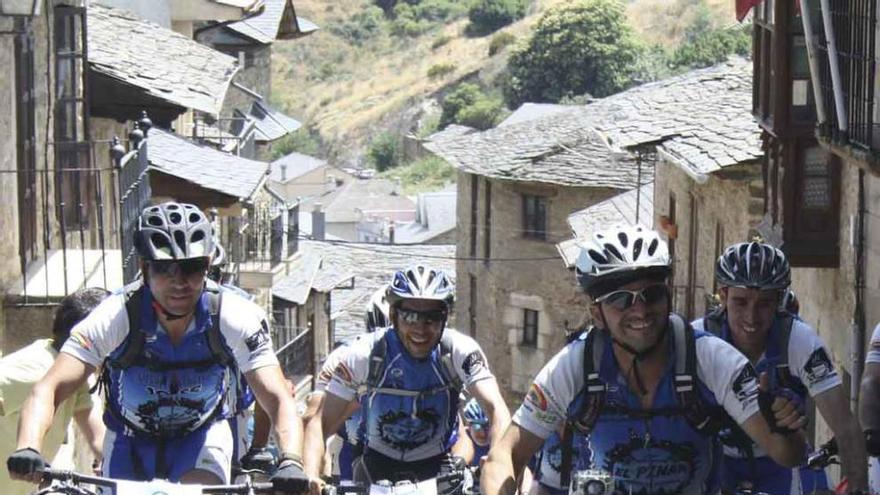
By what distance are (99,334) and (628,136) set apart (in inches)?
855

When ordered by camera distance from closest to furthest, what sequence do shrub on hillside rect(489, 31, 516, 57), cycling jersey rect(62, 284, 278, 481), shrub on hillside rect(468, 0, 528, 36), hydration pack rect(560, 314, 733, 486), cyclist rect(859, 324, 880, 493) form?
1. hydration pack rect(560, 314, 733, 486)
2. cycling jersey rect(62, 284, 278, 481)
3. cyclist rect(859, 324, 880, 493)
4. shrub on hillside rect(489, 31, 516, 57)
5. shrub on hillside rect(468, 0, 528, 36)

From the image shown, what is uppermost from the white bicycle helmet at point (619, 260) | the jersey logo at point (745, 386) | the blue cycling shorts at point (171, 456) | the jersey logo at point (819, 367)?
the white bicycle helmet at point (619, 260)

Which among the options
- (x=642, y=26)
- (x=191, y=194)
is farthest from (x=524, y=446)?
(x=642, y=26)

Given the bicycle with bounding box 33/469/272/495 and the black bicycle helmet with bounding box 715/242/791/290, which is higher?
the black bicycle helmet with bounding box 715/242/791/290

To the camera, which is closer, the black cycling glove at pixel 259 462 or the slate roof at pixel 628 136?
the black cycling glove at pixel 259 462

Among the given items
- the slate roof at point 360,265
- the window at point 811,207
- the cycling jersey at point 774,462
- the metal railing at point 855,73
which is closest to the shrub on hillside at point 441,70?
the slate roof at point 360,265

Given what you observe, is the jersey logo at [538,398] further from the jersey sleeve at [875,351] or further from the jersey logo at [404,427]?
the jersey logo at [404,427]

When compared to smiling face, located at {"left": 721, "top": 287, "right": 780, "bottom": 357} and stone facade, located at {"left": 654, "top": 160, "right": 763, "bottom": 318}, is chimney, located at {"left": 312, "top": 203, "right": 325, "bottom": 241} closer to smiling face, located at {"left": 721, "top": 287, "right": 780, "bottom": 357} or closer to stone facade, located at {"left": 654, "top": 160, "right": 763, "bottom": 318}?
stone facade, located at {"left": 654, "top": 160, "right": 763, "bottom": 318}

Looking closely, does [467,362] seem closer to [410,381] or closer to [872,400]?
[410,381]

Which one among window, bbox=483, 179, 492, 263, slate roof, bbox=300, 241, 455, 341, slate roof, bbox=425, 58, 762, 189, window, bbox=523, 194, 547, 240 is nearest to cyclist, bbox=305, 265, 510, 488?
slate roof, bbox=425, 58, 762, 189

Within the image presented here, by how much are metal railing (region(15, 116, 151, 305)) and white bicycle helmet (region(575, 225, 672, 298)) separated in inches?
311

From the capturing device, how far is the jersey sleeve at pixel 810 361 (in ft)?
27.3

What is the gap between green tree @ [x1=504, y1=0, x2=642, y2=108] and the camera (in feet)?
257

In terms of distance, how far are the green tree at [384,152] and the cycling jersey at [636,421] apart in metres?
83.9
